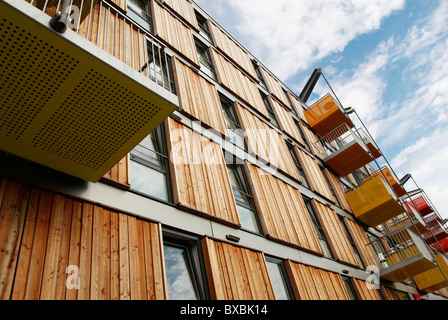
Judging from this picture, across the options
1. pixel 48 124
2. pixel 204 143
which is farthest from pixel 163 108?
pixel 204 143

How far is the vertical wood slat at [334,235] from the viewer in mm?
9703

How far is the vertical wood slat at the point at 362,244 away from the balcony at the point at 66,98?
34.6 feet

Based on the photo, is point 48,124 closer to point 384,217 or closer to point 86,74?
point 86,74

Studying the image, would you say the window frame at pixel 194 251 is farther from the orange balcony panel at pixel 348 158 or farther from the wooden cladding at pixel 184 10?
the orange balcony panel at pixel 348 158

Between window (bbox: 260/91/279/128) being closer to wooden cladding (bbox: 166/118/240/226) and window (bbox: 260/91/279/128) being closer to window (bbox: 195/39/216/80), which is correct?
window (bbox: 195/39/216/80)

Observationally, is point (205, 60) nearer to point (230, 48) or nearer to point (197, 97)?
point (230, 48)

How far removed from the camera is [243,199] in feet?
24.9

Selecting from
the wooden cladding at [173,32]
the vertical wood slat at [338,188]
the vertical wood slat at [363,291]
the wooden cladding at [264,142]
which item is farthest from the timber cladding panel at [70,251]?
the vertical wood slat at [338,188]

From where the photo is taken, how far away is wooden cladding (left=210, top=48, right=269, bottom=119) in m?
10.7

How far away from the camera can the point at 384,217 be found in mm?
13859

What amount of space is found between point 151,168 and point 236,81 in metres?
6.82

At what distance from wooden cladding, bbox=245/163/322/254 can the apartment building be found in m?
0.04

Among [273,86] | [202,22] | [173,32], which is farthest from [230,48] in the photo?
[173,32]

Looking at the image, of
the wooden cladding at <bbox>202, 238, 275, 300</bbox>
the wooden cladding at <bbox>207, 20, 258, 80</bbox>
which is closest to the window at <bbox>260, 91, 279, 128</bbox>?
the wooden cladding at <bbox>207, 20, 258, 80</bbox>
